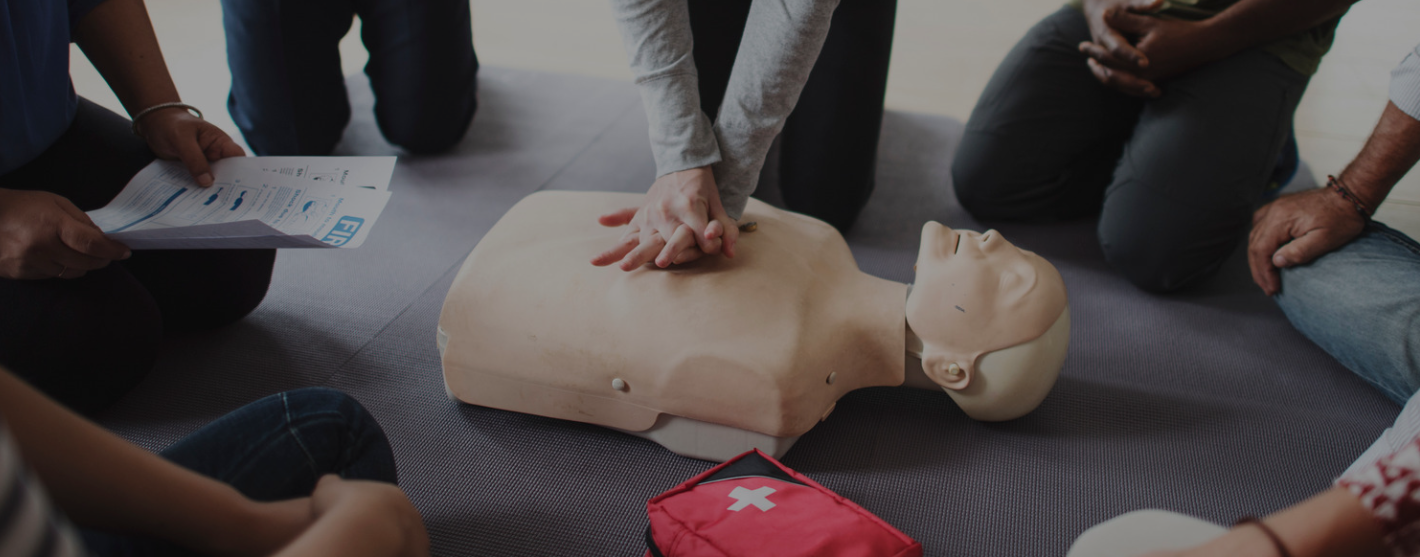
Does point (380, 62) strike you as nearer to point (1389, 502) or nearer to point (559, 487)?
point (559, 487)

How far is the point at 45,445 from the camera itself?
0.50 m

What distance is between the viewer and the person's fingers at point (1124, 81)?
148 centimetres

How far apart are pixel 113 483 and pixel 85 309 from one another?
0.67 m

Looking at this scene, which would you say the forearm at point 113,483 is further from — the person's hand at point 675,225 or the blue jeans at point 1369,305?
the blue jeans at point 1369,305

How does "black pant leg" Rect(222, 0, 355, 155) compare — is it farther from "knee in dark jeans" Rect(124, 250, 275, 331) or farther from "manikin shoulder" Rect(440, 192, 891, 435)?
"manikin shoulder" Rect(440, 192, 891, 435)

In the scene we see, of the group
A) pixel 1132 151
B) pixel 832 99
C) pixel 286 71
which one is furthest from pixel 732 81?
pixel 286 71

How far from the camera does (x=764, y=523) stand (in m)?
0.88

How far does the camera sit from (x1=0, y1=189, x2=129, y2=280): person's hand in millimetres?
926

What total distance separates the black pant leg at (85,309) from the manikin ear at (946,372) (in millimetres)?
1115

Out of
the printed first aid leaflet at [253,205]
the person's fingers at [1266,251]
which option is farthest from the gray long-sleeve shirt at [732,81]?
the person's fingers at [1266,251]

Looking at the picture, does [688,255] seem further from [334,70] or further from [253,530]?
[334,70]

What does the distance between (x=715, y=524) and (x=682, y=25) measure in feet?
2.40

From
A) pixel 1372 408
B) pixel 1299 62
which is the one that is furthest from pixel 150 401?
pixel 1299 62

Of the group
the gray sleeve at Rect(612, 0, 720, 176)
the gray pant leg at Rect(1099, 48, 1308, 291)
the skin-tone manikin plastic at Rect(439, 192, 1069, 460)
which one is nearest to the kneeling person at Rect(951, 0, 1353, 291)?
the gray pant leg at Rect(1099, 48, 1308, 291)
